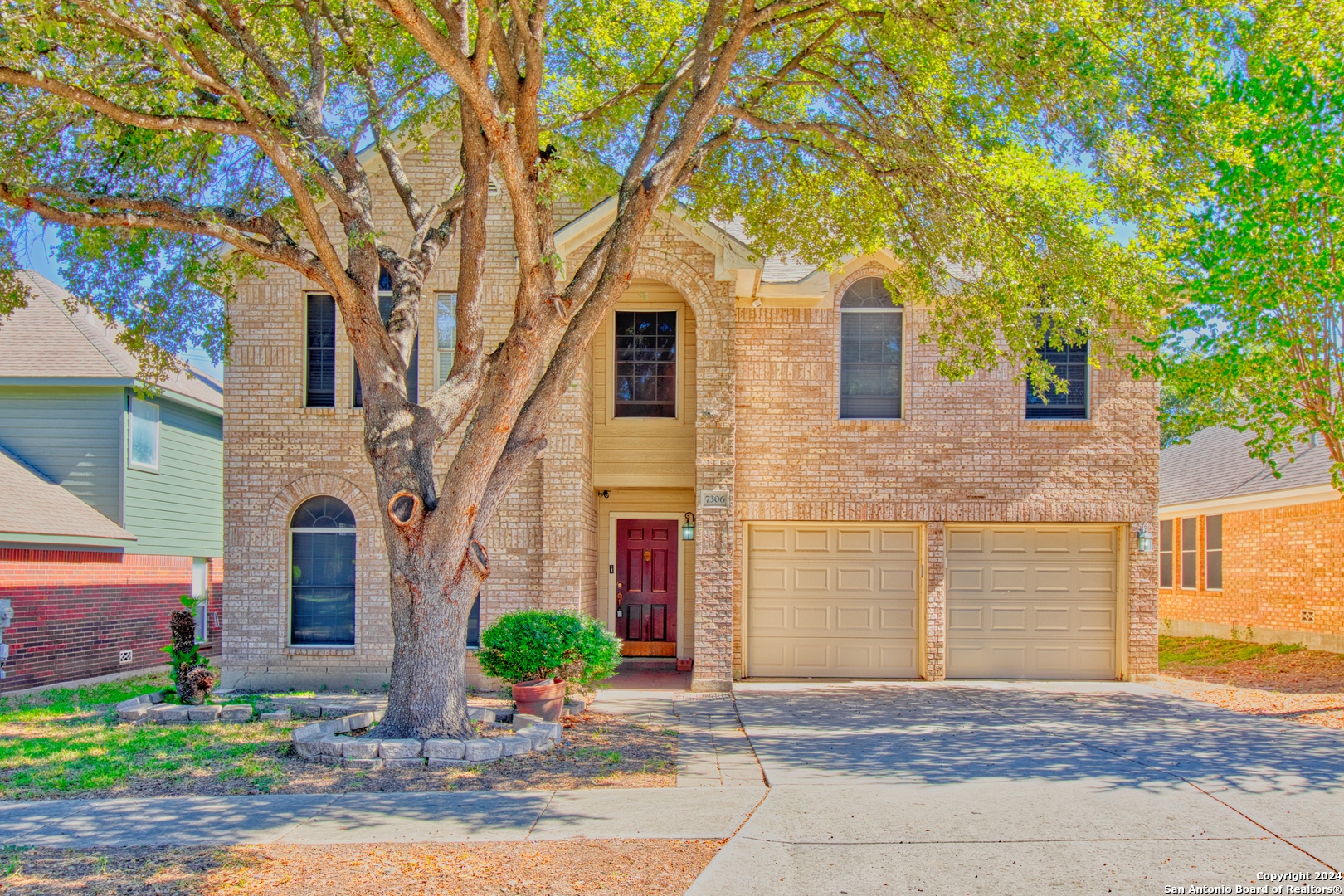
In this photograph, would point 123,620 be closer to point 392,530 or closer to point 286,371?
point 286,371

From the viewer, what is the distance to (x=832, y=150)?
38.3 feet

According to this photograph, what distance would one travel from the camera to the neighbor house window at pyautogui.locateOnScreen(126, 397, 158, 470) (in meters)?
16.5

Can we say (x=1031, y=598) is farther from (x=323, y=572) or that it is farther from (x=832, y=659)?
(x=323, y=572)

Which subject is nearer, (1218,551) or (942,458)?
(942,458)

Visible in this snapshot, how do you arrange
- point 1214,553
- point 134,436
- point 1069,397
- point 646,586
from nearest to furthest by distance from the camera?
point 1069,397 → point 646,586 → point 134,436 → point 1214,553

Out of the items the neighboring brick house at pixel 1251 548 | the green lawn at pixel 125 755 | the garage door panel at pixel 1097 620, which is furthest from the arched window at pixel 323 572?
the neighboring brick house at pixel 1251 548

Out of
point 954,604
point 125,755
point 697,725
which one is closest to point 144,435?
point 125,755

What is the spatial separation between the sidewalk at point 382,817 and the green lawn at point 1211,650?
1222 cm

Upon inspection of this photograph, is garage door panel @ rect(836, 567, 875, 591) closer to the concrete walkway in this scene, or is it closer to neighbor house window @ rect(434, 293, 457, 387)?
the concrete walkway

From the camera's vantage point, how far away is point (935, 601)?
1423 cm

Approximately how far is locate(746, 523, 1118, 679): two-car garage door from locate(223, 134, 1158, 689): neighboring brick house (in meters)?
0.03

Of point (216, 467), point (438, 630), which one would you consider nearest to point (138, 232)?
point (438, 630)

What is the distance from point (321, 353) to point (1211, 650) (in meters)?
16.1

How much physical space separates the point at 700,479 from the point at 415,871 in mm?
8247
